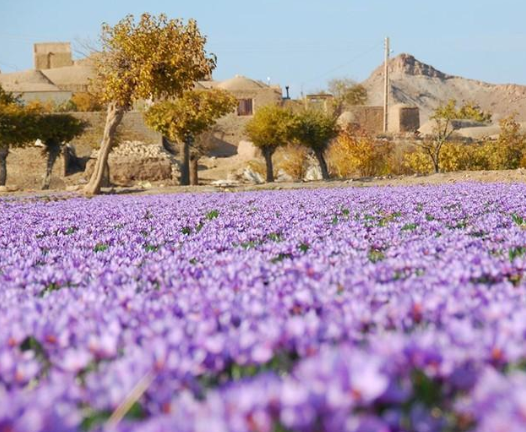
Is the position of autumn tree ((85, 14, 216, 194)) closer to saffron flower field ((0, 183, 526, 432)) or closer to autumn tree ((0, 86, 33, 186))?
autumn tree ((0, 86, 33, 186))

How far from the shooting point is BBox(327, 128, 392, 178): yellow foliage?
34.2 meters

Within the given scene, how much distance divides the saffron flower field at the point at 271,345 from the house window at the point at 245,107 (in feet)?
192

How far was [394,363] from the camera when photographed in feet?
7.41

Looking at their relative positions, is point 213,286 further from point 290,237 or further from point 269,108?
point 269,108

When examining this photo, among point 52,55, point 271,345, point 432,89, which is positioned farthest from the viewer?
point 432,89

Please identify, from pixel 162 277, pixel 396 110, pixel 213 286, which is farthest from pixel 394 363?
pixel 396 110

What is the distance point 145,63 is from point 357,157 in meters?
12.7

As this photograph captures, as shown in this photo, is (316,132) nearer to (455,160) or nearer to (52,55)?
(455,160)

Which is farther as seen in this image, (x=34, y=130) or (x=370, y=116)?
(x=370, y=116)

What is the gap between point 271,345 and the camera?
8.52 ft

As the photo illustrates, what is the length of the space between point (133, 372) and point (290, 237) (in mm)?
4973

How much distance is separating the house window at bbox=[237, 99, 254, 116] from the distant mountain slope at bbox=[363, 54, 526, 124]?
6247 centimetres

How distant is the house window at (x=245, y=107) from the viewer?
2496 inches

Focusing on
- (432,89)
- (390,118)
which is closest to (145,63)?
(390,118)
